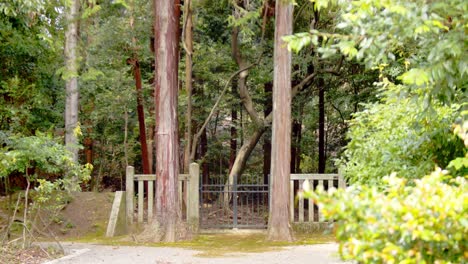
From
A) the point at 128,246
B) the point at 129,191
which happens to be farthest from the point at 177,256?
the point at 129,191

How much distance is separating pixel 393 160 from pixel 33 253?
624cm

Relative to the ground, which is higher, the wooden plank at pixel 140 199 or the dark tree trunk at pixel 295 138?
the dark tree trunk at pixel 295 138

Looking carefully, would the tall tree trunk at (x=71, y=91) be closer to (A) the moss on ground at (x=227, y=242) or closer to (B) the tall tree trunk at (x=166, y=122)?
(A) the moss on ground at (x=227, y=242)

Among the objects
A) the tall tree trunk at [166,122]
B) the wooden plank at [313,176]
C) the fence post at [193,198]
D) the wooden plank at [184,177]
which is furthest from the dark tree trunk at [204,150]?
the tall tree trunk at [166,122]

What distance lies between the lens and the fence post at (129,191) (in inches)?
547

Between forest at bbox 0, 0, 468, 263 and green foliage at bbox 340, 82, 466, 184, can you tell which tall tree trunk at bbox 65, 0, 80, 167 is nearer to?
forest at bbox 0, 0, 468, 263

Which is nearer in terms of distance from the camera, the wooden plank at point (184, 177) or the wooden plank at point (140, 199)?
the wooden plank at point (140, 199)

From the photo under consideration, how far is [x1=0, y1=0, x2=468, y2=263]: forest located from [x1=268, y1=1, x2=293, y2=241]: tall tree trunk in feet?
0.11

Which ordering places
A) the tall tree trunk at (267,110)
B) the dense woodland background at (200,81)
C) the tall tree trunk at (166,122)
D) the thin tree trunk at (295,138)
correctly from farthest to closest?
the thin tree trunk at (295,138) → the tall tree trunk at (267,110) → the dense woodland background at (200,81) → the tall tree trunk at (166,122)

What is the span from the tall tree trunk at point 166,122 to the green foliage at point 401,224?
401 inches

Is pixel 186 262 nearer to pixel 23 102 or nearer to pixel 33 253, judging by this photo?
pixel 33 253

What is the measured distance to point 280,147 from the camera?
1289cm

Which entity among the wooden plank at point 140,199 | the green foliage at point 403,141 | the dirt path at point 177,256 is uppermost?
the green foliage at point 403,141

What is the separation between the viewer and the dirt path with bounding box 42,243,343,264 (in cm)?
933
